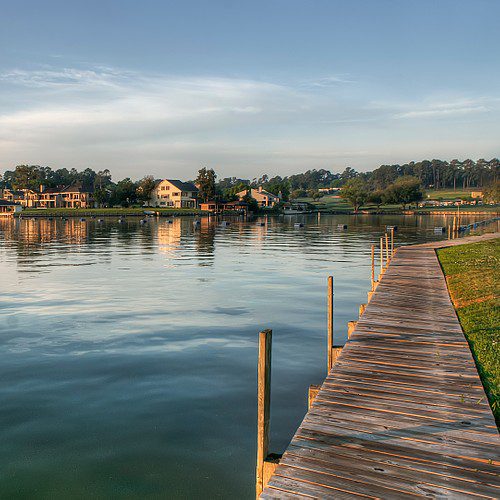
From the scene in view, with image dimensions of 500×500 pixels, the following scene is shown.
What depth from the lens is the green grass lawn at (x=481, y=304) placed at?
36.1ft

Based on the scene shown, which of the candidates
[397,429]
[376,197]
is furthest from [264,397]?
[376,197]

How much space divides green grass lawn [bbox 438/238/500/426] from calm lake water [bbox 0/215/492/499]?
4.27 metres

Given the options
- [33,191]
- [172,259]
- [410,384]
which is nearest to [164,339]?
[410,384]

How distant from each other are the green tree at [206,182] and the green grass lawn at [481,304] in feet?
450

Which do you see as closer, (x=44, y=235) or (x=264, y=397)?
(x=264, y=397)

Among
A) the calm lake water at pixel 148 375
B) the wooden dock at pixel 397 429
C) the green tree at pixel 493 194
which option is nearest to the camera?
the wooden dock at pixel 397 429

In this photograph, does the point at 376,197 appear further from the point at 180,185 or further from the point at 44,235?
the point at 44,235

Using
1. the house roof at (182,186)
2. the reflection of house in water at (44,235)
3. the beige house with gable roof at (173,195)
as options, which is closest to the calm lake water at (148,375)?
the reflection of house in water at (44,235)

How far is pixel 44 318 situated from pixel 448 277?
63.1 ft

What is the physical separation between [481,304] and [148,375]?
11833 millimetres

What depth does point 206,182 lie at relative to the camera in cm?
16750

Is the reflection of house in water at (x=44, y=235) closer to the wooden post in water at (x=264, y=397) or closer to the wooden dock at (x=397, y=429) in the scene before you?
the wooden dock at (x=397, y=429)

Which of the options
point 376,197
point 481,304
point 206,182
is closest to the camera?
point 481,304

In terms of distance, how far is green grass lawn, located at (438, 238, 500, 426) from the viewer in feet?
36.1
